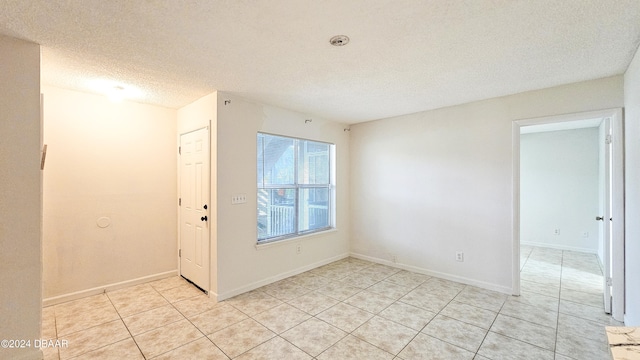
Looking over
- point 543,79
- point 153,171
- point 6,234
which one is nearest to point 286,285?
point 153,171

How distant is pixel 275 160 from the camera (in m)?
4.03

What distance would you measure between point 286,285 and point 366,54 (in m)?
2.93

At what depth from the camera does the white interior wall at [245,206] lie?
3.26m

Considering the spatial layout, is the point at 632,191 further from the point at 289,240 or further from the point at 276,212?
the point at 276,212

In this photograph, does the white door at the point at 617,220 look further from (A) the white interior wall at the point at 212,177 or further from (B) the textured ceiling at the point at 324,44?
(A) the white interior wall at the point at 212,177

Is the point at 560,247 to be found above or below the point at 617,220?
below

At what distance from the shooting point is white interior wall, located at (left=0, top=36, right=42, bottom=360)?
202 centimetres

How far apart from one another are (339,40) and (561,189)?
19.4 feet

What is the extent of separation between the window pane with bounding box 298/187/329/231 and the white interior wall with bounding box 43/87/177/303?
1.89 meters

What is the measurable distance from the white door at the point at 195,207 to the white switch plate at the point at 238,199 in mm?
293

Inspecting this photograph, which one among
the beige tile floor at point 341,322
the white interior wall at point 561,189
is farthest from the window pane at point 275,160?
the white interior wall at point 561,189

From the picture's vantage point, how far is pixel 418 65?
2521 mm

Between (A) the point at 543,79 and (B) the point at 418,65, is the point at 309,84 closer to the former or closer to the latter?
(B) the point at 418,65

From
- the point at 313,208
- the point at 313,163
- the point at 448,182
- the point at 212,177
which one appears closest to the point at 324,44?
the point at 212,177
